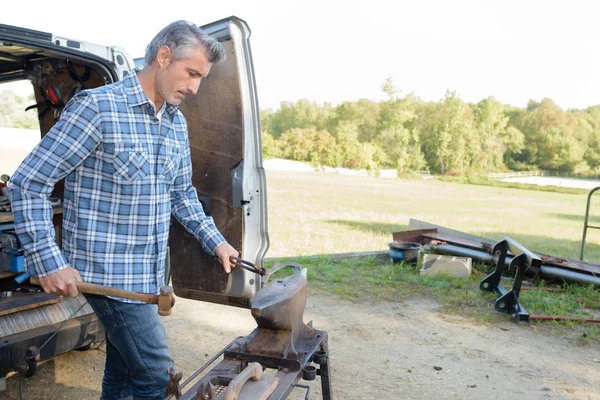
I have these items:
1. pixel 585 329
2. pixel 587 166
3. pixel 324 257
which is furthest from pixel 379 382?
pixel 587 166

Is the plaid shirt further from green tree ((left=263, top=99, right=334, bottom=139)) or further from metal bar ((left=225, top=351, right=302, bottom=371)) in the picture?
green tree ((left=263, top=99, right=334, bottom=139))

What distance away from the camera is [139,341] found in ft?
7.37

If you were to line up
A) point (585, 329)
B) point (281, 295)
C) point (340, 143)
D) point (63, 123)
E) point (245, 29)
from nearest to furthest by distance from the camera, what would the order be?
point (63, 123) → point (281, 295) → point (245, 29) → point (585, 329) → point (340, 143)

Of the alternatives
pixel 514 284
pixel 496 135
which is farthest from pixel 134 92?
pixel 496 135

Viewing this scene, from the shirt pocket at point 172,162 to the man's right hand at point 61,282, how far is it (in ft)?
1.80

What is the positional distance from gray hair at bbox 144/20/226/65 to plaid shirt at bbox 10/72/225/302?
16 cm

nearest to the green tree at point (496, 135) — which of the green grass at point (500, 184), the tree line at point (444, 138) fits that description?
the tree line at point (444, 138)

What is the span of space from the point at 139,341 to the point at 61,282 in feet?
1.32

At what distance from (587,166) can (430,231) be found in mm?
44236

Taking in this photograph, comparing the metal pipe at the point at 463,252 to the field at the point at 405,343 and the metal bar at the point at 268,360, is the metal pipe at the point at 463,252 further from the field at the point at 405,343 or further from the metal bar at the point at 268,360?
the metal bar at the point at 268,360

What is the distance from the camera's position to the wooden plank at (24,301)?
10.2 feet

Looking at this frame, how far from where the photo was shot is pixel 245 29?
323 cm

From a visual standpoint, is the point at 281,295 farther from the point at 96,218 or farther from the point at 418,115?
the point at 418,115

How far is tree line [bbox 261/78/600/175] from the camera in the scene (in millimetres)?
44094
